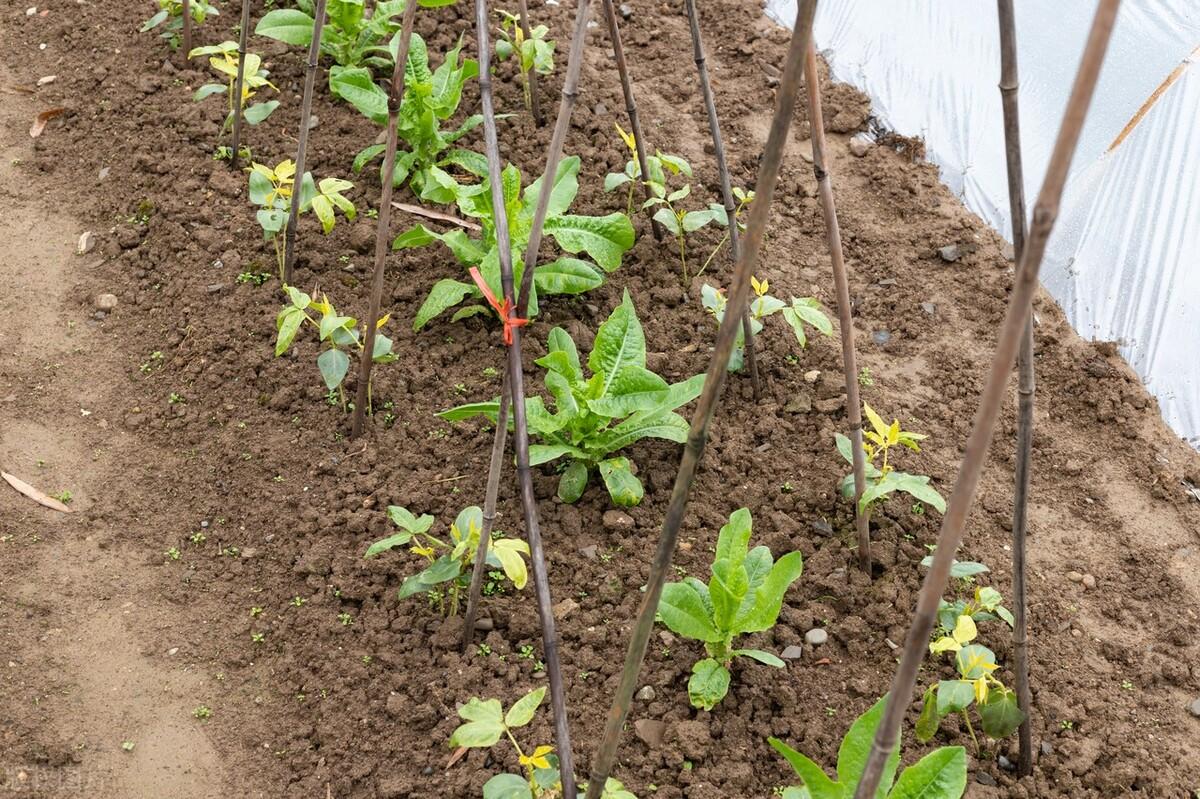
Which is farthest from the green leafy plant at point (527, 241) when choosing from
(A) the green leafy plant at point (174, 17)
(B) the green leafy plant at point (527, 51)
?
(A) the green leafy plant at point (174, 17)

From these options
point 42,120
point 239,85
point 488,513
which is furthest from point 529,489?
point 42,120

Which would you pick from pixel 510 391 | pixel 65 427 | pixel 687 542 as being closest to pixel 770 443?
pixel 687 542

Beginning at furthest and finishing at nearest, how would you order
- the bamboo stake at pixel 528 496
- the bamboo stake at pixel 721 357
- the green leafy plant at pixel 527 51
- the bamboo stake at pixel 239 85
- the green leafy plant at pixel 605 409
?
1. the green leafy plant at pixel 527 51
2. the bamboo stake at pixel 239 85
3. the green leafy plant at pixel 605 409
4. the bamboo stake at pixel 528 496
5. the bamboo stake at pixel 721 357

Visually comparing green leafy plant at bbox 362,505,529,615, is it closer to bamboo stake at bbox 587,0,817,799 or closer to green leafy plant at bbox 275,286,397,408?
green leafy plant at bbox 275,286,397,408

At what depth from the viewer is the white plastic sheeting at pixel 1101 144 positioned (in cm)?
349

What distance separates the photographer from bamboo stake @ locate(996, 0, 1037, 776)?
174 cm

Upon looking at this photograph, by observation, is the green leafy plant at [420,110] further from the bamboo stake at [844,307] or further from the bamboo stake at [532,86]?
the bamboo stake at [844,307]

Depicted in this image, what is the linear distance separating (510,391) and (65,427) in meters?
1.62

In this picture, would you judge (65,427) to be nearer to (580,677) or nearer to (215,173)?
(215,173)

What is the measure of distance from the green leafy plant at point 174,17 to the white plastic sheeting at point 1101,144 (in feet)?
8.16

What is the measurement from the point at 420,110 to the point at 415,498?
1328 millimetres

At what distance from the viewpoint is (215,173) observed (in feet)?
12.1

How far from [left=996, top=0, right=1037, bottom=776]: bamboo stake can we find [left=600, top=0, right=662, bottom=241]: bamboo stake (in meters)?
1.28

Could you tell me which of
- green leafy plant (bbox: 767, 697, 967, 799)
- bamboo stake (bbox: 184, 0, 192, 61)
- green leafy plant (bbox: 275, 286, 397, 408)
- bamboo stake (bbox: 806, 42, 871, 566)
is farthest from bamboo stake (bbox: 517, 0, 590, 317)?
bamboo stake (bbox: 184, 0, 192, 61)
